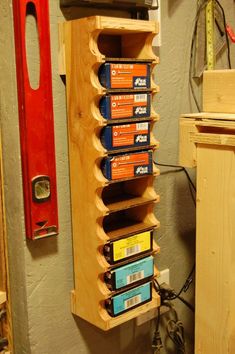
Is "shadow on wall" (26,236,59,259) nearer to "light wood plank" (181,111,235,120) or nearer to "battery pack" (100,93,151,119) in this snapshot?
"battery pack" (100,93,151,119)

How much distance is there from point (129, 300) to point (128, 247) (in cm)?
13

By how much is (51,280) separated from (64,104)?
429 millimetres

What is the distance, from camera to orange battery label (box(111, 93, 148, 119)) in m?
1.01

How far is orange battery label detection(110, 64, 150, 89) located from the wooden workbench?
0.46 feet

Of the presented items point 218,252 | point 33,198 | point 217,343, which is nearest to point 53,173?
point 33,198

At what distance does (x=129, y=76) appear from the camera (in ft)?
3.39

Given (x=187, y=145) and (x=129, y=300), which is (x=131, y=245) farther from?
(x=187, y=145)

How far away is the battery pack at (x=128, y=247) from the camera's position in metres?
1.07

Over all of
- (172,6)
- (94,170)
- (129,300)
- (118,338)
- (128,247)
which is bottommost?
(118,338)

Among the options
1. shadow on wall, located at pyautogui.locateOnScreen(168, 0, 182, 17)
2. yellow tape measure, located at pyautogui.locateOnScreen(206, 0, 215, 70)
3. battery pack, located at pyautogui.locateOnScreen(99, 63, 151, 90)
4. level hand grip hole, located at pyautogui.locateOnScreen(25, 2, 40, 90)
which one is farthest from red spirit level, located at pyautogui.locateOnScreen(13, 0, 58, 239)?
yellow tape measure, located at pyautogui.locateOnScreen(206, 0, 215, 70)

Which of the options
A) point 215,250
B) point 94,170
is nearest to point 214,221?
point 215,250

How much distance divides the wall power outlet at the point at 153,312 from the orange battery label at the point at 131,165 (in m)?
0.43

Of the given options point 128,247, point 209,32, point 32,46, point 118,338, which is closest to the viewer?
point 32,46

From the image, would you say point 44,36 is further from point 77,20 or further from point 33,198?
point 33,198
